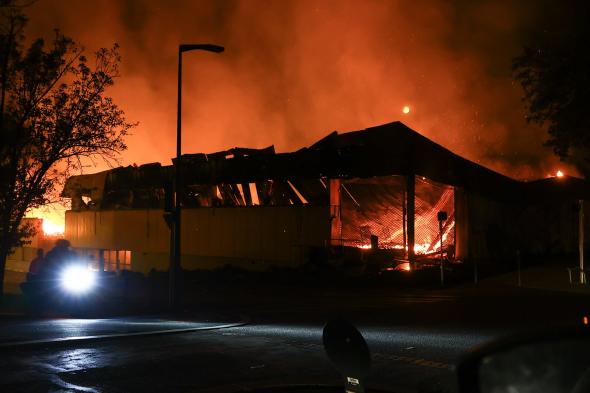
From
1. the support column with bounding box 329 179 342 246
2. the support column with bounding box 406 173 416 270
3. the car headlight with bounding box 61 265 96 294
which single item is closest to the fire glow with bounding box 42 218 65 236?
the support column with bounding box 329 179 342 246

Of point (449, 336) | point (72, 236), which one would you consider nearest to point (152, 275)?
point (72, 236)

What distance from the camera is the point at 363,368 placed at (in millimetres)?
4184

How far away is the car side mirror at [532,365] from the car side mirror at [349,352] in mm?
1374

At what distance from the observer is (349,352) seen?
4234 mm

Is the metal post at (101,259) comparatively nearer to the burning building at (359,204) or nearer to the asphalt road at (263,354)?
the burning building at (359,204)

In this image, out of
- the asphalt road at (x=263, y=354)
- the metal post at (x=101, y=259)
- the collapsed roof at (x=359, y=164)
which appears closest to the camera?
the asphalt road at (x=263, y=354)

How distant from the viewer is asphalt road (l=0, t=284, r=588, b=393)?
7.57m

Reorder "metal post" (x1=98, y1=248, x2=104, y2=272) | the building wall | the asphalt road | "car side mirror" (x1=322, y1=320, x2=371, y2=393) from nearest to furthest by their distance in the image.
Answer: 1. "car side mirror" (x1=322, y1=320, x2=371, y2=393)
2. the asphalt road
3. the building wall
4. "metal post" (x1=98, y1=248, x2=104, y2=272)

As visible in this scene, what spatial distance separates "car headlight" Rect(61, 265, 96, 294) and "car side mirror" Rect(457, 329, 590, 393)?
1485 cm

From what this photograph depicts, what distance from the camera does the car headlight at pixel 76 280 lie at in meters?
16.4

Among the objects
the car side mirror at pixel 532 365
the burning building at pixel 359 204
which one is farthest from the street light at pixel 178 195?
the car side mirror at pixel 532 365

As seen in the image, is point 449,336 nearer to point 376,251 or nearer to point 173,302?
point 173,302

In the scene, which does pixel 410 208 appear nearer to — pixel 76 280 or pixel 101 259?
pixel 76 280

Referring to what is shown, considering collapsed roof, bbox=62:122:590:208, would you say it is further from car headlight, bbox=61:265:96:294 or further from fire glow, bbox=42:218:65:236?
fire glow, bbox=42:218:65:236
